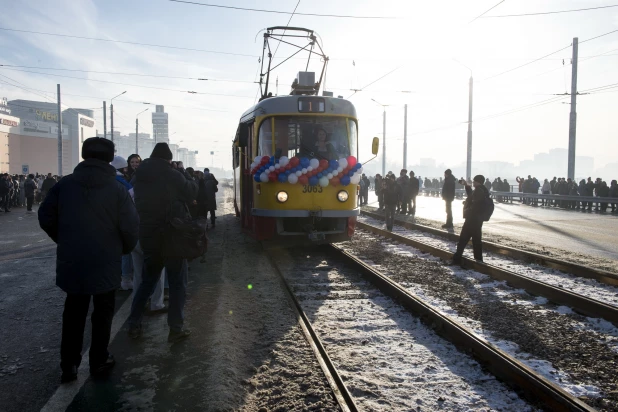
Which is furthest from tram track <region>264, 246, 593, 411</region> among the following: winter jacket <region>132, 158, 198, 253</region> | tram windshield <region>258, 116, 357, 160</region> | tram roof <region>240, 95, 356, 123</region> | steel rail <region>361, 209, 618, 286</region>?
steel rail <region>361, 209, 618, 286</region>

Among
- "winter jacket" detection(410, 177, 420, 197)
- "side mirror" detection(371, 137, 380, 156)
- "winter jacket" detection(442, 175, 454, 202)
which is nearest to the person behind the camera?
"side mirror" detection(371, 137, 380, 156)

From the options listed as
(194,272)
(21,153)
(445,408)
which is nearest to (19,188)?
(194,272)

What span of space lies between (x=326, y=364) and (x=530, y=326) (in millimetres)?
2603

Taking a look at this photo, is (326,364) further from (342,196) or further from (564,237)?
(564,237)

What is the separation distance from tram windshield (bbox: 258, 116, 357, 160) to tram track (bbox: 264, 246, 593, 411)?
6.95 feet

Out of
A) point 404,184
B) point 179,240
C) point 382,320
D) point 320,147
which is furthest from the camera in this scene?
→ point 404,184

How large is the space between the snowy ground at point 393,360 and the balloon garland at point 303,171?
263cm

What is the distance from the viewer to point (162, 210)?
4.49 m

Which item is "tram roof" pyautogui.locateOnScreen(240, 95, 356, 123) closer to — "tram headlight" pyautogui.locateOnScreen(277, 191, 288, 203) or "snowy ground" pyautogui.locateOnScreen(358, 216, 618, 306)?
"tram headlight" pyautogui.locateOnScreen(277, 191, 288, 203)

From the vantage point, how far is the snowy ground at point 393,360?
3518 mm

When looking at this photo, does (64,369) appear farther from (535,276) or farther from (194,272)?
(535,276)

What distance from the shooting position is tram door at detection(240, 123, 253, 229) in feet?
31.6

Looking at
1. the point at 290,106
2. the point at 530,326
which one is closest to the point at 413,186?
the point at 290,106

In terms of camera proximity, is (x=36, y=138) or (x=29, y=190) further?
(x=36, y=138)
